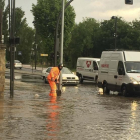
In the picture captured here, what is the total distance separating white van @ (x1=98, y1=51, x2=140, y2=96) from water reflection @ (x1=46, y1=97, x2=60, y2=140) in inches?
268

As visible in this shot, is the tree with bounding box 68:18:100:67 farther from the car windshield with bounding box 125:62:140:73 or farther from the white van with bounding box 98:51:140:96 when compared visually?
the car windshield with bounding box 125:62:140:73

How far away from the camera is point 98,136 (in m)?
11.0

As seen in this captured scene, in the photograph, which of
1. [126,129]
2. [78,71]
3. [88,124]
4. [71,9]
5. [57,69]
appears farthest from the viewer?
[71,9]

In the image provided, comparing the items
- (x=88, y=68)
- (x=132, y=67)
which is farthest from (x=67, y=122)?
(x=88, y=68)

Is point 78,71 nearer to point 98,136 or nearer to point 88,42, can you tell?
point 98,136

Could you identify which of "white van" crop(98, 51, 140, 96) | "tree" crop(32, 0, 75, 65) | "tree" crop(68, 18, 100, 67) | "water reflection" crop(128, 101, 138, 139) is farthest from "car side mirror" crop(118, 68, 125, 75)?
"tree" crop(68, 18, 100, 67)

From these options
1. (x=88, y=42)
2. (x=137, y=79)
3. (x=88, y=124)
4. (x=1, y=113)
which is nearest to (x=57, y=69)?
(x=137, y=79)

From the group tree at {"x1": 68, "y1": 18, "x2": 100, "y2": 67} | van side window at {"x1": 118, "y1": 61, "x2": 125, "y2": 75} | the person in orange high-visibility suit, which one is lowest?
the person in orange high-visibility suit

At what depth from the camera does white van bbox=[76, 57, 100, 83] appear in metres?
38.5

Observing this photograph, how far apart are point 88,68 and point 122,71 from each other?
1430 cm

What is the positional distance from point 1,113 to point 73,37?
74079 millimetres

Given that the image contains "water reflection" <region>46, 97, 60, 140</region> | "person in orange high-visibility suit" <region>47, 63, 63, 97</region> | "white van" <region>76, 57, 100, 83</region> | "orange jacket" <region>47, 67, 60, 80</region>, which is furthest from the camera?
"white van" <region>76, 57, 100, 83</region>

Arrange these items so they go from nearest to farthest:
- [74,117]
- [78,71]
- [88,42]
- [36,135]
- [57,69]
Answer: [36,135], [74,117], [57,69], [78,71], [88,42]

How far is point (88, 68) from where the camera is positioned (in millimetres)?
39438
